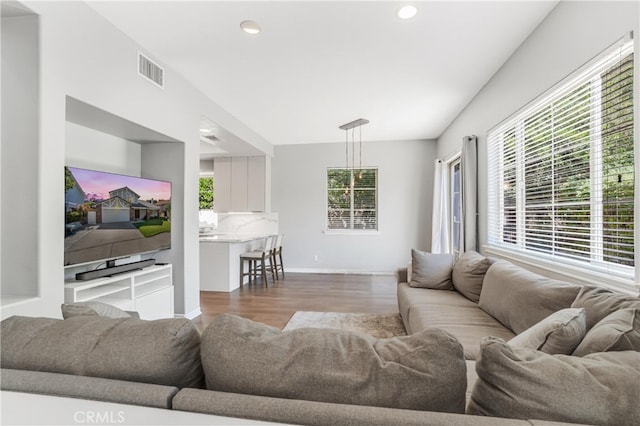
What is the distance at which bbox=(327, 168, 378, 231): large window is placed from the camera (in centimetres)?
637

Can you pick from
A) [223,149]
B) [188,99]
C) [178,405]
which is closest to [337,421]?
[178,405]

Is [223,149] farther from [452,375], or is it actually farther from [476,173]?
[452,375]

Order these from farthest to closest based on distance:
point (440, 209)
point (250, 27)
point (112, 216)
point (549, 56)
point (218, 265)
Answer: point (440, 209), point (218, 265), point (112, 216), point (250, 27), point (549, 56)

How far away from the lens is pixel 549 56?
2223 mm

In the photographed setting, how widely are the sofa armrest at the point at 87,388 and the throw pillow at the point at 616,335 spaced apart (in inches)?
54.3

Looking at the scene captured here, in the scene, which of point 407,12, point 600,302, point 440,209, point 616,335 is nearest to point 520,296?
point 600,302

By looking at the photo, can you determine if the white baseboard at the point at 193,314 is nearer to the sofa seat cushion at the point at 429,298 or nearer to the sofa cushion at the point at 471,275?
the sofa seat cushion at the point at 429,298

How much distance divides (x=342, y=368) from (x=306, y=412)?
0.13 meters

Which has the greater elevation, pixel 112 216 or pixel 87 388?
pixel 112 216

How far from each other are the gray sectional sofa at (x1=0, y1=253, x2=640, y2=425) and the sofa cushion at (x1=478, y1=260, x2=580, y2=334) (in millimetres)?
707

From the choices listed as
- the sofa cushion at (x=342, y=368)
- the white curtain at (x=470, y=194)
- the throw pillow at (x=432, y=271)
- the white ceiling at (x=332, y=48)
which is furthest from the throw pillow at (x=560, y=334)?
the white curtain at (x=470, y=194)

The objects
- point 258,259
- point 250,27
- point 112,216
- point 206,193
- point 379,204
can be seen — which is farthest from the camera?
point 206,193

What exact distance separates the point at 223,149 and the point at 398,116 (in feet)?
10.7

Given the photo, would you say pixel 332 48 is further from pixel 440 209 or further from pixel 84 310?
pixel 440 209
